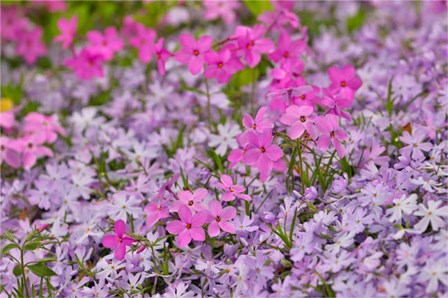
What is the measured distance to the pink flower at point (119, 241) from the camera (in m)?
Answer: 2.41

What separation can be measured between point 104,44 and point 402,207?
2400mm

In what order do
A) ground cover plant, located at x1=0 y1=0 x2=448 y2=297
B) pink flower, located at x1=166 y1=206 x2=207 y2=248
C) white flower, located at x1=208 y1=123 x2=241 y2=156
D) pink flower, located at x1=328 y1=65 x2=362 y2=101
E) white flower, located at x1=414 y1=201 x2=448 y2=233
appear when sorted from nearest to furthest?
white flower, located at x1=414 y1=201 x2=448 y2=233 → ground cover plant, located at x1=0 y1=0 x2=448 y2=297 → pink flower, located at x1=166 y1=206 x2=207 y2=248 → pink flower, located at x1=328 y1=65 x2=362 y2=101 → white flower, located at x1=208 y1=123 x2=241 y2=156

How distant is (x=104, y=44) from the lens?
393 cm

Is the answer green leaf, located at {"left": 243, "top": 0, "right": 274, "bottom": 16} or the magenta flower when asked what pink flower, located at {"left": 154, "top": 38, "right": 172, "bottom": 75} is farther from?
green leaf, located at {"left": 243, "top": 0, "right": 274, "bottom": 16}

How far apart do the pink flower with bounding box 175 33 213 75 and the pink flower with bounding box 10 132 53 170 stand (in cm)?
94

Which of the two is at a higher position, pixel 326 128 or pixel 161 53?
pixel 161 53

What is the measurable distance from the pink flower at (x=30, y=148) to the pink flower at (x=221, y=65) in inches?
40.3

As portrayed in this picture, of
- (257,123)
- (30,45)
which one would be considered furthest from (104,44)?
(257,123)

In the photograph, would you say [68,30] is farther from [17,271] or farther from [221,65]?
[17,271]

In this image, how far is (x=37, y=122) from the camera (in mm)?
3518

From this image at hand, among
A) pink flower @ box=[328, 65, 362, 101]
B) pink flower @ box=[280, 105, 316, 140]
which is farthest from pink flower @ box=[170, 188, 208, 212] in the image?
pink flower @ box=[328, 65, 362, 101]

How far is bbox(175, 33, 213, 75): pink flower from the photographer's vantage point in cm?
298

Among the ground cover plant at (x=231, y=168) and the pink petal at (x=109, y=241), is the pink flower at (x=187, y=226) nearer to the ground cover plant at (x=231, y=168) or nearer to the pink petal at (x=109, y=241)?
the ground cover plant at (x=231, y=168)

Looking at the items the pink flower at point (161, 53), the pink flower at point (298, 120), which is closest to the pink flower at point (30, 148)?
the pink flower at point (161, 53)
